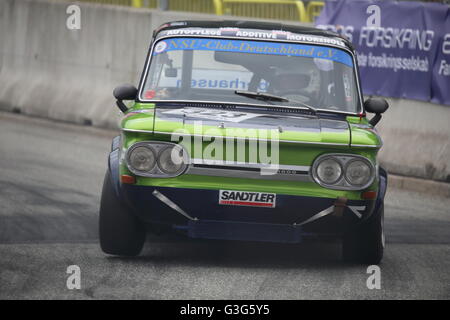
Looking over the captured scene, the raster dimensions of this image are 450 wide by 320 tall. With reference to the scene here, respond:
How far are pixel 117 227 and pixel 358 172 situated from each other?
168cm

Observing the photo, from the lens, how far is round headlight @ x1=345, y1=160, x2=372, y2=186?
23.2 feet

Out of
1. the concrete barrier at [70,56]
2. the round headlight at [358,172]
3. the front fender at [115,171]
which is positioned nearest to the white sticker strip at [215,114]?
the front fender at [115,171]

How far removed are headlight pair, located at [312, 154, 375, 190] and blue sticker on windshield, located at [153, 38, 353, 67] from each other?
1.43 meters

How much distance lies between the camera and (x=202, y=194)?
6.96 metres

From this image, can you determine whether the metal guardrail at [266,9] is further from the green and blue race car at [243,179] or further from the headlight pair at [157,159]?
the headlight pair at [157,159]

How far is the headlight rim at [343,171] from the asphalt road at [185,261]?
62 centimetres

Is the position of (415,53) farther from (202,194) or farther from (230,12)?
(202,194)

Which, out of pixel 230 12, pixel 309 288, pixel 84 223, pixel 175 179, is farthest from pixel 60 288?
pixel 230 12

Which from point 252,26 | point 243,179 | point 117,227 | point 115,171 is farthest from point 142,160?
point 252,26

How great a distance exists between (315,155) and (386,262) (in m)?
1.28

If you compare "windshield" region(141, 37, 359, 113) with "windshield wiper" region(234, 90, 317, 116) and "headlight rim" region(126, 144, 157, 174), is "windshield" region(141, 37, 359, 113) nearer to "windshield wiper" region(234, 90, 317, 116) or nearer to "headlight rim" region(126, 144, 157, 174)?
"windshield wiper" region(234, 90, 317, 116)

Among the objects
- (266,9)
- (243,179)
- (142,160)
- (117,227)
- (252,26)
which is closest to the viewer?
(243,179)

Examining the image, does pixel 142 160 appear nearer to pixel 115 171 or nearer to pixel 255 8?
pixel 115 171

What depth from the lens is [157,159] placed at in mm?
7035
